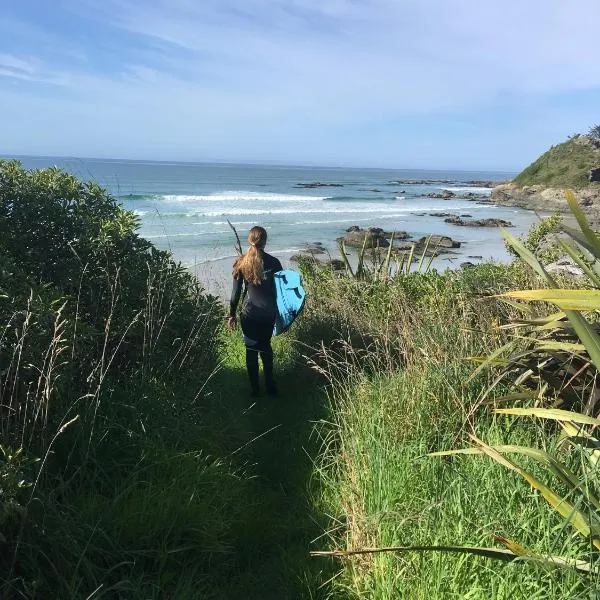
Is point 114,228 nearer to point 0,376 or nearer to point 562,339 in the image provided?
point 0,376

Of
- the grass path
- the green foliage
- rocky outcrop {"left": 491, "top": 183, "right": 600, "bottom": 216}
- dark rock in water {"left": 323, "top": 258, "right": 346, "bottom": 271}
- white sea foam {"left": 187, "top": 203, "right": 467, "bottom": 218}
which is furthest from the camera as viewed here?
rocky outcrop {"left": 491, "top": 183, "right": 600, "bottom": 216}

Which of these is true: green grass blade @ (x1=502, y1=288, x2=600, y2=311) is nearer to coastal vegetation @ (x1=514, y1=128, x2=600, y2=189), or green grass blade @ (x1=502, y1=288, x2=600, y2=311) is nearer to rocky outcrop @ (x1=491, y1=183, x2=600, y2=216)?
rocky outcrop @ (x1=491, y1=183, x2=600, y2=216)

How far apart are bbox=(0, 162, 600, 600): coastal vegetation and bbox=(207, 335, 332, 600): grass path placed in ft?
0.06

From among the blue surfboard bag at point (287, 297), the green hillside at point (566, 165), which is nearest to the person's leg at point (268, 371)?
the blue surfboard bag at point (287, 297)

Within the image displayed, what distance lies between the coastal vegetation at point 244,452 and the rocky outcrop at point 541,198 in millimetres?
44760

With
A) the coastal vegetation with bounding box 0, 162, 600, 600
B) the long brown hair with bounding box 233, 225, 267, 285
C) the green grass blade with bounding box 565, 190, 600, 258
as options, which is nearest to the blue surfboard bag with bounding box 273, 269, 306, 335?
the long brown hair with bounding box 233, 225, 267, 285

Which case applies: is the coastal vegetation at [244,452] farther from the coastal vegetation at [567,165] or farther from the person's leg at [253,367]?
the coastal vegetation at [567,165]

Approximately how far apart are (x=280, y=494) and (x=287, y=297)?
283cm

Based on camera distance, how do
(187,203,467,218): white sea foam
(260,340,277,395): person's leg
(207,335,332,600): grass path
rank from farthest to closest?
(187,203,467,218): white sea foam
(260,340,277,395): person's leg
(207,335,332,600): grass path

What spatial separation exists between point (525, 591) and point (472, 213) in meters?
46.6

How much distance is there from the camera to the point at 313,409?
18.4 ft

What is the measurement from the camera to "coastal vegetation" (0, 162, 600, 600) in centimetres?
267

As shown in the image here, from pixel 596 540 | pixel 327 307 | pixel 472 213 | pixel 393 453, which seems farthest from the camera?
pixel 472 213

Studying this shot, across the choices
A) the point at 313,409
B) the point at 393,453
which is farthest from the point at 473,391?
the point at 313,409
